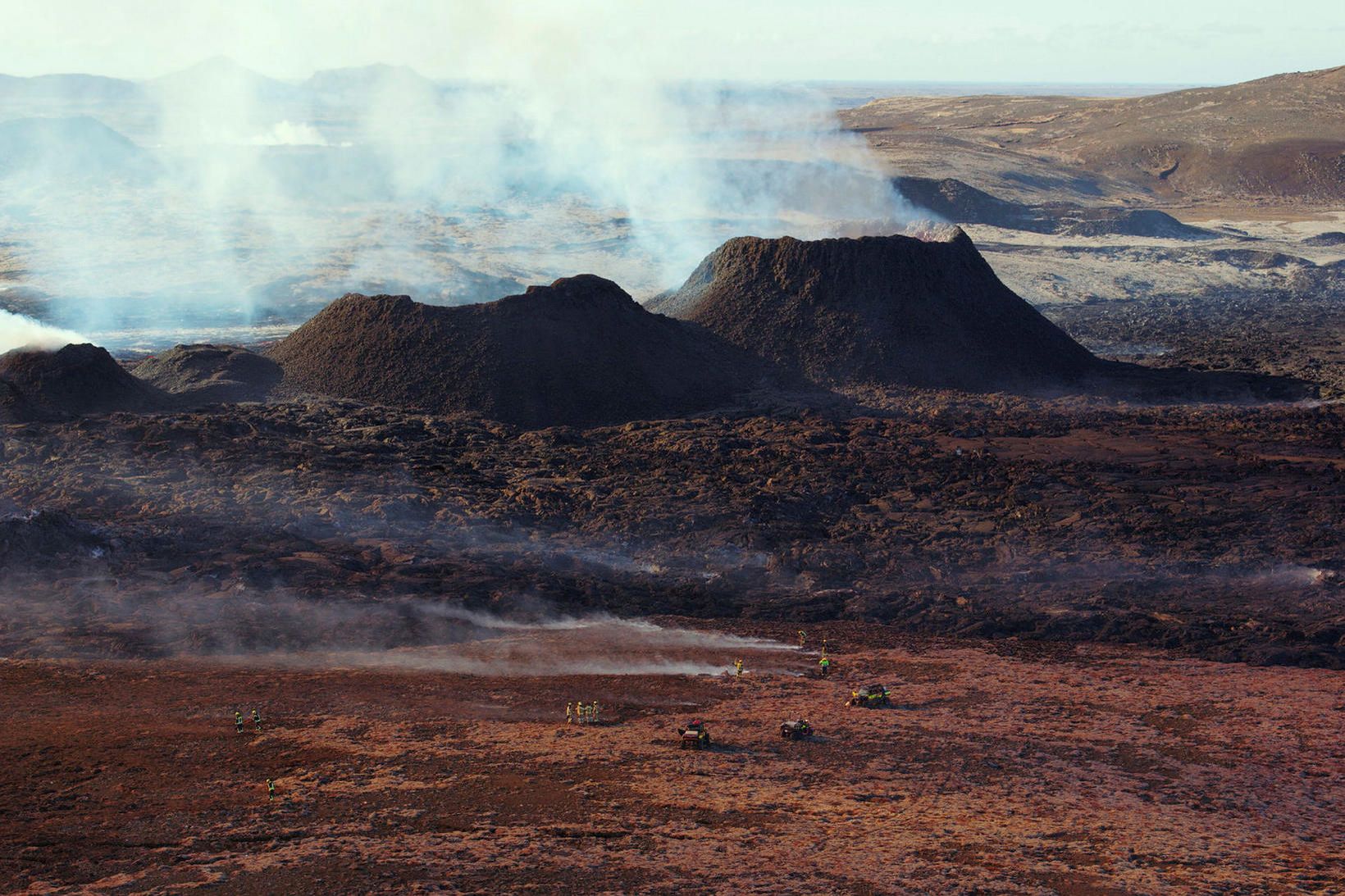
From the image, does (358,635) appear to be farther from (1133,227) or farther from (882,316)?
(1133,227)

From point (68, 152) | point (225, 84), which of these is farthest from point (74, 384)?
point (225, 84)

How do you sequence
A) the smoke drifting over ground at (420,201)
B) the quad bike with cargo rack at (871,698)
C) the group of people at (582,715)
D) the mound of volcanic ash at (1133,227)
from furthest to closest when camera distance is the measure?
1. the mound of volcanic ash at (1133,227)
2. the smoke drifting over ground at (420,201)
3. the quad bike with cargo rack at (871,698)
4. the group of people at (582,715)

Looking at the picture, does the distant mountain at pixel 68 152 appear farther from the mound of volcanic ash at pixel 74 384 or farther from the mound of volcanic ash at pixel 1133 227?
the mound of volcanic ash at pixel 1133 227

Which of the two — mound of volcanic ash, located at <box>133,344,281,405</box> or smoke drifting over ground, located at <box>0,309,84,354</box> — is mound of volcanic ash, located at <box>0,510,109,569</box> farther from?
smoke drifting over ground, located at <box>0,309,84,354</box>

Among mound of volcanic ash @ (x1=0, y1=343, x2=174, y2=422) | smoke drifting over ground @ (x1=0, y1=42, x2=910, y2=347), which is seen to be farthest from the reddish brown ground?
smoke drifting over ground @ (x1=0, y1=42, x2=910, y2=347)

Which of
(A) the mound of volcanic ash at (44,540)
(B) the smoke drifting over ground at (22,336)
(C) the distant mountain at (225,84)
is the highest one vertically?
(C) the distant mountain at (225,84)

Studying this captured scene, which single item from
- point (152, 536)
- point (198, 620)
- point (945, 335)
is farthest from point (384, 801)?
point (945, 335)

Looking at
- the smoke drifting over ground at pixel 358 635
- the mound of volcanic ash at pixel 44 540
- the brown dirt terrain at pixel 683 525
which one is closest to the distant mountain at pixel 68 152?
the brown dirt terrain at pixel 683 525
